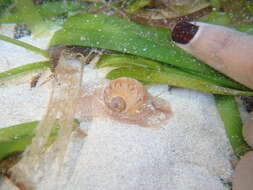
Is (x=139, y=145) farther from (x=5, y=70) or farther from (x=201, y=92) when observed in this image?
→ (x=5, y=70)

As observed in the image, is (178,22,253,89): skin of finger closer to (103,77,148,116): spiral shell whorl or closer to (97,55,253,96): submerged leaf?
(97,55,253,96): submerged leaf

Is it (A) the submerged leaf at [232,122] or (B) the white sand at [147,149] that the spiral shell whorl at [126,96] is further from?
(A) the submerged leaf at [232,122]

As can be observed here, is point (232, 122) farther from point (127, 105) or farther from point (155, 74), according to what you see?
point (127, 105)

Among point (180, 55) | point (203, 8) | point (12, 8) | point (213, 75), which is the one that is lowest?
point (213, 75)

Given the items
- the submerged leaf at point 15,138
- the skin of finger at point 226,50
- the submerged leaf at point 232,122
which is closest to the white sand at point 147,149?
the submerged leaf at point 232,122

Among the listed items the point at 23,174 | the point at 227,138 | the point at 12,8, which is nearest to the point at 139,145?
the point at 227,138

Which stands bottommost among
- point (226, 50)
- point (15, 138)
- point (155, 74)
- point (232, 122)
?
point (15, 138)

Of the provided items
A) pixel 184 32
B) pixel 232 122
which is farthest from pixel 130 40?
pixel 232 122
